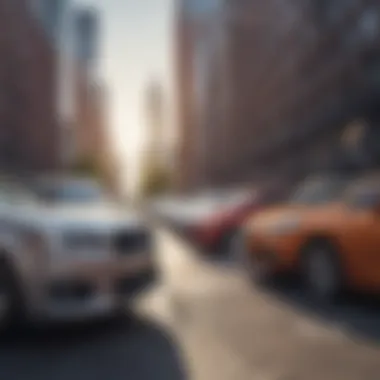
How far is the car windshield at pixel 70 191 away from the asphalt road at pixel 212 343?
1517 millimetres

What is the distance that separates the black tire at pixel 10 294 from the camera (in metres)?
A: 5.26

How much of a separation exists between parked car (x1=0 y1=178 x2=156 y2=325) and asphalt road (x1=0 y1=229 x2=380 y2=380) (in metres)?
0.33

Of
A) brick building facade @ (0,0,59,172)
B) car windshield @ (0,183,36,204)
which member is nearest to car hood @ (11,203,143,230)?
car windshield @ (0,183,36,204)

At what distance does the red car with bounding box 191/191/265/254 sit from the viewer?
1204 cm

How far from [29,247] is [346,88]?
81.6 feet

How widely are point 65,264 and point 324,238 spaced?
336 centimetres

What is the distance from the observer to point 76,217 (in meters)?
5.75

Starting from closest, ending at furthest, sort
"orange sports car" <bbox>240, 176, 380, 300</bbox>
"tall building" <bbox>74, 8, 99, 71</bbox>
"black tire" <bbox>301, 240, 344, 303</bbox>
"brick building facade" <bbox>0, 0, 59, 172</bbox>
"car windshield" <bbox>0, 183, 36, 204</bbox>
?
"car windshield" <bbox>0, 183, 36, 204</bbox> → "orange sports car" <bbox>240, 176, 380, 300</bbox> → "black tire" <bbox>301, 240, 344, 303</bbox> → "brick building facade" <bbox>0, 0, 59, 172</bbox> → "tall building" <bbox>74, 8, 99, 71</bbox>

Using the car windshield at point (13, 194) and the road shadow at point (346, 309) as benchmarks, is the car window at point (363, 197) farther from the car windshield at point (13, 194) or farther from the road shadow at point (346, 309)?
the car windshield at point (13, 194)

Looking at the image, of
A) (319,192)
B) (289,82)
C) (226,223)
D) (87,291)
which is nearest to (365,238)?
(319,192)

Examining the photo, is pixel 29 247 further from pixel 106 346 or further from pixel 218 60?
pixel 218 60

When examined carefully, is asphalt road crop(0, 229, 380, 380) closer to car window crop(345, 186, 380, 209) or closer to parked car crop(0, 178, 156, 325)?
parked car crop(0, 178, 156, 325)

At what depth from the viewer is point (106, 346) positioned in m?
5.19

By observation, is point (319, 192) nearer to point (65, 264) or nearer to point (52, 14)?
point (65, 264)
